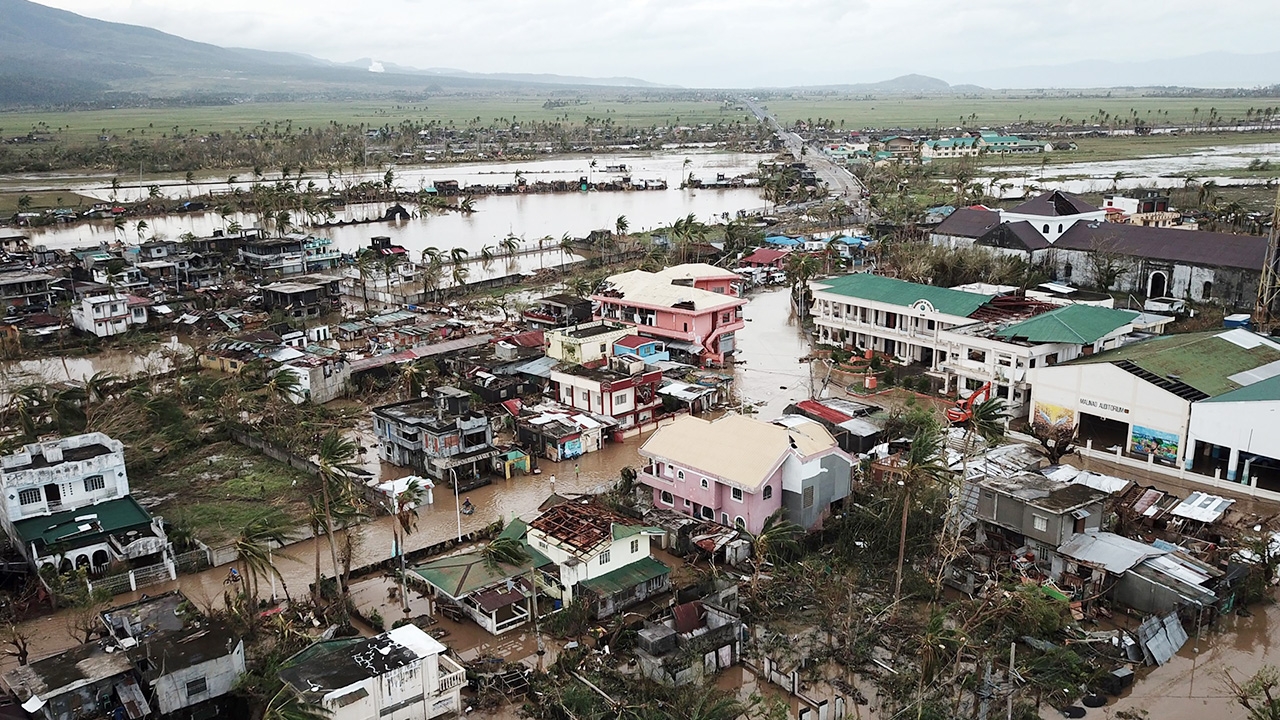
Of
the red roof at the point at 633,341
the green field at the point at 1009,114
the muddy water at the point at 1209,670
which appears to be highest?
the green field at the point at 1009,114

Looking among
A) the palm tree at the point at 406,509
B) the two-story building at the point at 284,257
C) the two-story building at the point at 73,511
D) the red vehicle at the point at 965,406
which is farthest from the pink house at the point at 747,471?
the two-story building at the point at 284,257

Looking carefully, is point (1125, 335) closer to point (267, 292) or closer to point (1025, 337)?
point (1025, 337)

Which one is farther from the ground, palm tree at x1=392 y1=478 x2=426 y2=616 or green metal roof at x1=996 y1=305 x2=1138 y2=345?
green metal roof at x1=996 y1=305 x2=1138 y2=345

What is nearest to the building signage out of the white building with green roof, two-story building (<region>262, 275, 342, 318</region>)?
the white building with green roof

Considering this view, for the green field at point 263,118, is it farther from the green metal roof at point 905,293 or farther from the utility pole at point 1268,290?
the utility pole at point 1268,290

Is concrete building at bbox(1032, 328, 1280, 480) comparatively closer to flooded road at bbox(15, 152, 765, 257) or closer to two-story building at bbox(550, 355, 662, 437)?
two-story building at bbox(550, 355, 662, 437)

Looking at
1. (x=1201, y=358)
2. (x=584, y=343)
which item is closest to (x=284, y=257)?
(x=584, y=343)

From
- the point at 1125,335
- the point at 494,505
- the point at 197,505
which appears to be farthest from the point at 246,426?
the point at 1125,335
